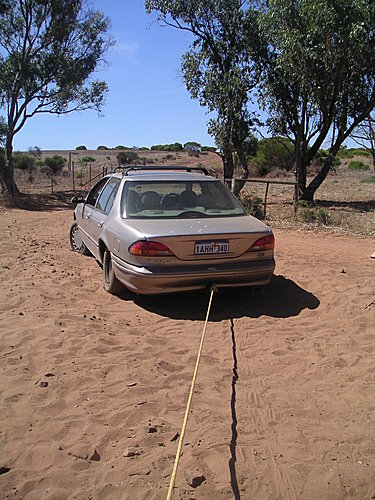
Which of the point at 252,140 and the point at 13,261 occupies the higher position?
the point at 252,140

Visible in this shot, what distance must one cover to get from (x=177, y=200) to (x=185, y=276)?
127cm

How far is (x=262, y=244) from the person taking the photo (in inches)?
207

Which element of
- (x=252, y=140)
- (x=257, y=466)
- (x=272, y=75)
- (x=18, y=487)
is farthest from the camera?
(x=252, y=140)

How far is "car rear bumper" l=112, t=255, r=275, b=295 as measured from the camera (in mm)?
4863

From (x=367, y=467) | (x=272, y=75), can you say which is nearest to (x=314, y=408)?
(x=367, y=467)

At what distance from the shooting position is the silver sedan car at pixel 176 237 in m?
4.89

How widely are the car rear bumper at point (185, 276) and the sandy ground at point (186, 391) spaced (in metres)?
0.35

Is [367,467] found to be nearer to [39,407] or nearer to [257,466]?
[257,466]

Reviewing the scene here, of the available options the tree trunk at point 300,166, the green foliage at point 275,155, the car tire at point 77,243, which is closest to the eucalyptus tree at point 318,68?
the tree trunk at point 300,166

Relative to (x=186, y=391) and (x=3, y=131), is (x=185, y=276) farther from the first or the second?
(x=3, y=131)

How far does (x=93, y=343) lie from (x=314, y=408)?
1950mm

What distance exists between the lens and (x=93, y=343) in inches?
167

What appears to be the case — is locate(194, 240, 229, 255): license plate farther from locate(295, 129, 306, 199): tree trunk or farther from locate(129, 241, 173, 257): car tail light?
locate(295, 129, 306, 199): tree trunk

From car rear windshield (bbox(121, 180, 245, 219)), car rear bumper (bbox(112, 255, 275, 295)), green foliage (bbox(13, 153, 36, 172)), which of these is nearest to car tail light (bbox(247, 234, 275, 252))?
car rear bumper (bbox(112, 255, 275, 295))
